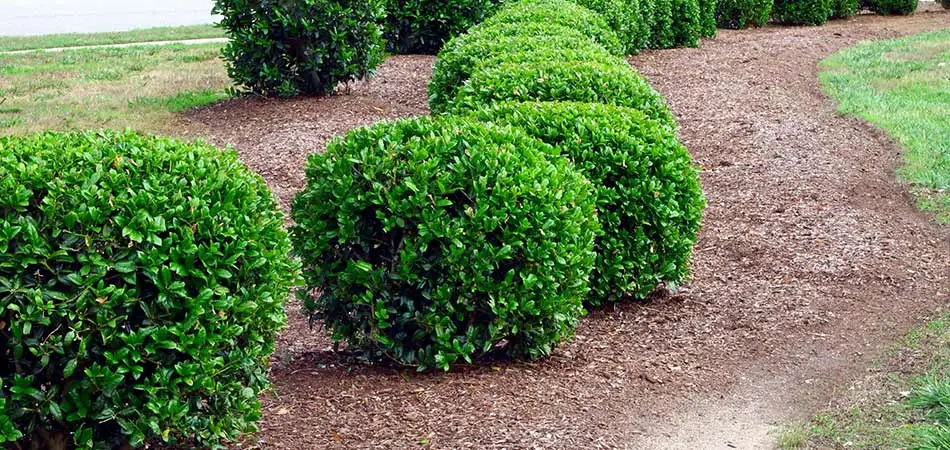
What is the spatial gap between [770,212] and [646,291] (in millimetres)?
2163

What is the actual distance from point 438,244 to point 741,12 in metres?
13.9

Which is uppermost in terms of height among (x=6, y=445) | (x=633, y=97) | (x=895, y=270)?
(x=633, y=97)

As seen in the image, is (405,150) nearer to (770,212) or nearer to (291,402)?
(291,402)

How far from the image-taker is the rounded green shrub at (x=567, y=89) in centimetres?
691

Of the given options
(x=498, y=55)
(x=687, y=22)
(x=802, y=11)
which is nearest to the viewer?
(x=498, y=55)

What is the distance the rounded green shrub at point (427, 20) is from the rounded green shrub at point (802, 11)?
23.2 ft

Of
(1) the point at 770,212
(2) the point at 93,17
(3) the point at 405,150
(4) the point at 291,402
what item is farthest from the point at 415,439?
(2) the point at 93,17

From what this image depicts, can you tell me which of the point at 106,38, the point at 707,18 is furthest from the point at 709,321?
the point at 106,38

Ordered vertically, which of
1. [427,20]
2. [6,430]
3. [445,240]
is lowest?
[6,430]

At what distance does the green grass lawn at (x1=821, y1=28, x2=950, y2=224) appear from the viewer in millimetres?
8422

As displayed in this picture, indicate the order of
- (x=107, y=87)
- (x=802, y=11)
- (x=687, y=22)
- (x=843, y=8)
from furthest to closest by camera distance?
(x=843, y=8) → (x=802, y=11) → (x=687, y=22) → (x=107, y=87)

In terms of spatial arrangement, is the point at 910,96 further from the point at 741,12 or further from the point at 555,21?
the point at 741,12

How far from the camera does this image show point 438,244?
4793 millimetres

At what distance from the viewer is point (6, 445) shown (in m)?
Result: 3.69
